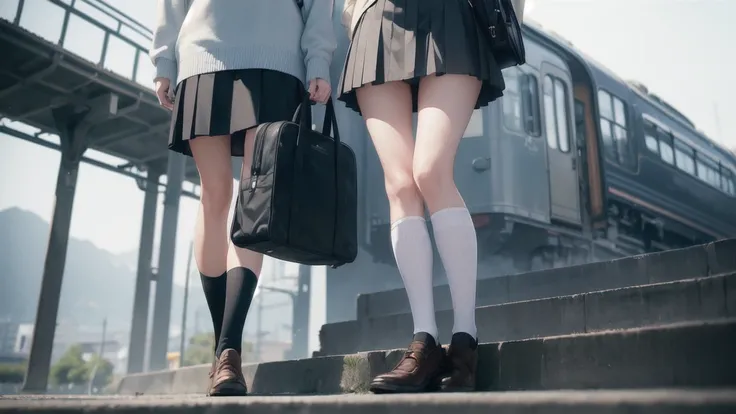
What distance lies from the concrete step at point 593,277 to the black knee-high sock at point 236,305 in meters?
2.32

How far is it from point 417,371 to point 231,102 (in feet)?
4.22

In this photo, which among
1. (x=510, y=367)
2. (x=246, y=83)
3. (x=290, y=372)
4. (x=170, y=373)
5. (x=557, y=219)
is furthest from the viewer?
(x=557, y=219)

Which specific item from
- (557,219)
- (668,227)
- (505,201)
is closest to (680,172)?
(668,227)

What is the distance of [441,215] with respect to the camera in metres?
2.10

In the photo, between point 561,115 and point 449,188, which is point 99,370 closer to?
point 561,115

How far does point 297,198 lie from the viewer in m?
2.18

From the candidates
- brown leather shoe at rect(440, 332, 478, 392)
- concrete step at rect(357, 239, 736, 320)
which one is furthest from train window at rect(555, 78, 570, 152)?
brown leather shoe at rect(440, 332, 478, 392)

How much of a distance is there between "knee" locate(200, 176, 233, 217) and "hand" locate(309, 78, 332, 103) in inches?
19.2

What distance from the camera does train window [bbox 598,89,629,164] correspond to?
8.70 metres

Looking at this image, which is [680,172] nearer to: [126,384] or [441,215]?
[126,384]

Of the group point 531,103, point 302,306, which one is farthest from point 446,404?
point 302,306

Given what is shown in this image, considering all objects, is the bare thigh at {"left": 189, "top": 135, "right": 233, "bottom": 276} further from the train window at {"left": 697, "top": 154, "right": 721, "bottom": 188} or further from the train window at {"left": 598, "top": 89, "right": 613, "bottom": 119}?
the train window at {"left": 697, "top": 154, "right": 721, "bottom": 188}

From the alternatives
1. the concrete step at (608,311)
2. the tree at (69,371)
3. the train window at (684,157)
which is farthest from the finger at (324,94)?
the tree at (69,371)

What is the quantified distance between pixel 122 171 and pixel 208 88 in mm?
11213
